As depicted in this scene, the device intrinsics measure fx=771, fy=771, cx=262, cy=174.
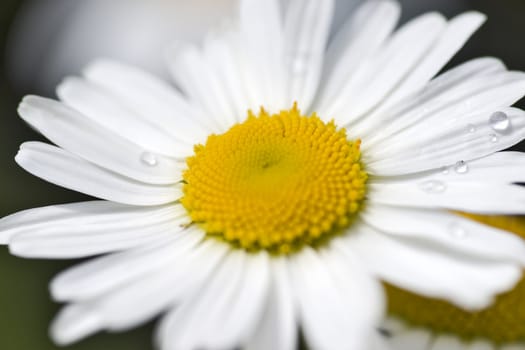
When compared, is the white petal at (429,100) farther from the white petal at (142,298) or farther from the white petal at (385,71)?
the white petal at (142,298)

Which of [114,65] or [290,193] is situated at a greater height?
[114,65]

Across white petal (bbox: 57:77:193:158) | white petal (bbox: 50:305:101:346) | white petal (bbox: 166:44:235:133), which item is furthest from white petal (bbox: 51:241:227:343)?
white petal (bbox: 166:44:235:133)

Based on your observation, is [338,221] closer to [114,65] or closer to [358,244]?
[358,244]

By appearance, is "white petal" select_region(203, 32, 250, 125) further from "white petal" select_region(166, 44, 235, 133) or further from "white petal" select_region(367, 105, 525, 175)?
"white petal" select_region(367, 105, 525, 175)

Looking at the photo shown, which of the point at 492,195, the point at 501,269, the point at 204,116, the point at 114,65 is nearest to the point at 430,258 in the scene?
the point at 501,269

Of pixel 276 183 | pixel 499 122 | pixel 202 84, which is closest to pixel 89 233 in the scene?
pixel 276 183

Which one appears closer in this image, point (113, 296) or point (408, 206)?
point (113, 296)

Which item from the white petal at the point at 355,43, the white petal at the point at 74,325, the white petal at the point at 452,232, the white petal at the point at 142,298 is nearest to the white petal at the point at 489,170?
the white petal at the point at 452,232
